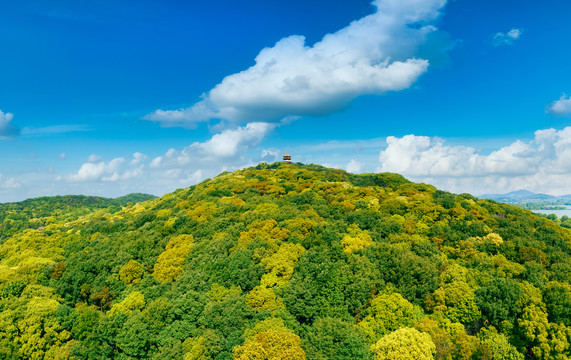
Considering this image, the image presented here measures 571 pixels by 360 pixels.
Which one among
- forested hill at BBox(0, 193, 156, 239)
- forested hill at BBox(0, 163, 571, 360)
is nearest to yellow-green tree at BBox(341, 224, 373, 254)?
forested hill at BBox(0, 163, 571, 360)

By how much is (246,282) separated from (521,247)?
4161 centimetres

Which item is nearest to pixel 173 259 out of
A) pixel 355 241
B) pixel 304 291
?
pixel 304 291

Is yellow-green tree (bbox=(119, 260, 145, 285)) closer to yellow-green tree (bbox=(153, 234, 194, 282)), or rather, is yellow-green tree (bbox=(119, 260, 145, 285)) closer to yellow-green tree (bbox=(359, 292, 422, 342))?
yellow-green tree (bbox=(153, 234, 194, 282))

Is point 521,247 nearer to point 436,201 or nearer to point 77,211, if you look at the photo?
point 436,201

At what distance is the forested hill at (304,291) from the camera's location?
1207 inches

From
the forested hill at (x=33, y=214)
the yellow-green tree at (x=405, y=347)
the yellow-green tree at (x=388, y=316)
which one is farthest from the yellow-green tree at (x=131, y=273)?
the forested hill at (x=33, y=214)

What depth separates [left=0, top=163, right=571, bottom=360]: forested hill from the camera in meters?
30.7

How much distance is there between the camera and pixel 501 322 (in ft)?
110

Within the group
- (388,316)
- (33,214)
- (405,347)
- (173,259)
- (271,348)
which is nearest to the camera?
(405,347)

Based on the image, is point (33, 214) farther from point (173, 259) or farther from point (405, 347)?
point (405, 347)

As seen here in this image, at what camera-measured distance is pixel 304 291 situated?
3578cm

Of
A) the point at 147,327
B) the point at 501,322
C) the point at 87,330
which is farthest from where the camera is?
the point at 87,330

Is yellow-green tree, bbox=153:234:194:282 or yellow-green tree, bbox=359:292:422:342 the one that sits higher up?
yellow-green tree, bbox=153:234:194:282

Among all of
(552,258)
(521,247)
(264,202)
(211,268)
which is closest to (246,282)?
(211,268)
